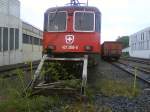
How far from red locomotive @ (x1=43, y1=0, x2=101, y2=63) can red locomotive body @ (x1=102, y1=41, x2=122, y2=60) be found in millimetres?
30880

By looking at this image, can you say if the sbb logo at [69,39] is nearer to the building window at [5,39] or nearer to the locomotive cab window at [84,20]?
the locomotive cab window at [84,20]

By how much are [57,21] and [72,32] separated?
82 centimetres

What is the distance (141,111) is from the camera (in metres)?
9.73

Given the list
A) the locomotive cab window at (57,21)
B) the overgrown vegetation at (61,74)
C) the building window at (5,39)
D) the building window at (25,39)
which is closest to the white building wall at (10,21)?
the building window at (5,39)

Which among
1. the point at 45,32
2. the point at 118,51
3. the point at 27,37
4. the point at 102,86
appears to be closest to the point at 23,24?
the point at 27,37

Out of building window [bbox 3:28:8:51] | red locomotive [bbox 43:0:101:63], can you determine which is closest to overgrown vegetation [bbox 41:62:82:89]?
red locomotive [bbox 43:0:101:63]

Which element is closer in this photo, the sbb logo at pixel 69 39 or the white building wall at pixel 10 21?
the sbb logo at pixel 69 39

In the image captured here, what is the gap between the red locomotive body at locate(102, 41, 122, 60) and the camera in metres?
47.8

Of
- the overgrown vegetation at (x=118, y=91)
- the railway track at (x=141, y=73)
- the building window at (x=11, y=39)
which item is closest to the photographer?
the overgrown vegetation at (x=118, y=91)

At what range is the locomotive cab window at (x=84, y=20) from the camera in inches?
660

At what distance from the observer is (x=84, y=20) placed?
666 inches

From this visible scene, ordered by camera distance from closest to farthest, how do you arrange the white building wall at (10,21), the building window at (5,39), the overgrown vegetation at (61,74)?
the overgrown vegetation at (61,74) → the building window at (5,39) → the white building wall at (10,21)

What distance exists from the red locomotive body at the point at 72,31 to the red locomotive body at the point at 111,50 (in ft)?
101

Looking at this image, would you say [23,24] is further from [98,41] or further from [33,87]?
[33,87]
